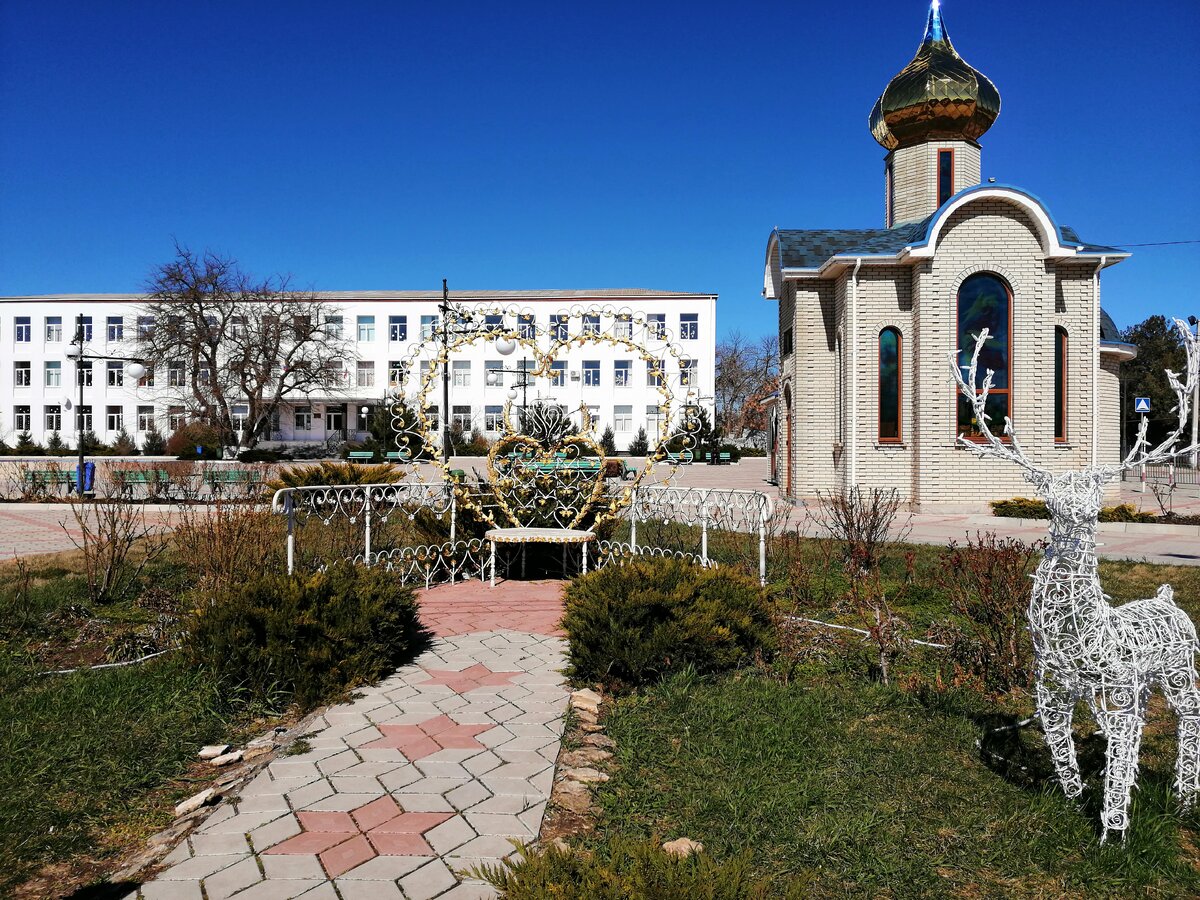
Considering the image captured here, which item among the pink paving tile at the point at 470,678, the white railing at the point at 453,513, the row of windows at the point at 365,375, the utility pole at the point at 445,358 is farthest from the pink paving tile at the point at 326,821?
the row of windows at the point at 365,375

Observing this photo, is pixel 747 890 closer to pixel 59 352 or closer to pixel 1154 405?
pixel 1154 405

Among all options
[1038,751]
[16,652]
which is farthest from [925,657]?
[16,652]

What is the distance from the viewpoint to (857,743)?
3.88 metres

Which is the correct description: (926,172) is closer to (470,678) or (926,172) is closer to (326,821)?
(470,678)

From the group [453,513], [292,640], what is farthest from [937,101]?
[292,640]

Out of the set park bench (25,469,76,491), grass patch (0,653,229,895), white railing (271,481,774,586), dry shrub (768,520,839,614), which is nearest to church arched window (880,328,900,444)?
dry shrub (768,520,839,614)

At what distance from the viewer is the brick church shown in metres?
15.1

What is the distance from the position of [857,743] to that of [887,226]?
18.0 meters

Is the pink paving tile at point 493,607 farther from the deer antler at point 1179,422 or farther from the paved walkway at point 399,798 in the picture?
the deer antler at point 1179,422

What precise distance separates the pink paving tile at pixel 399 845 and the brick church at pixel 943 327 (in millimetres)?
13977

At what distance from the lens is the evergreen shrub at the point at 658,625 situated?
4734 mm

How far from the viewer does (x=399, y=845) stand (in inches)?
115

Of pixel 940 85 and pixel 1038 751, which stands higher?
pixel 940 85

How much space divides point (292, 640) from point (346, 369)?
160 ft
